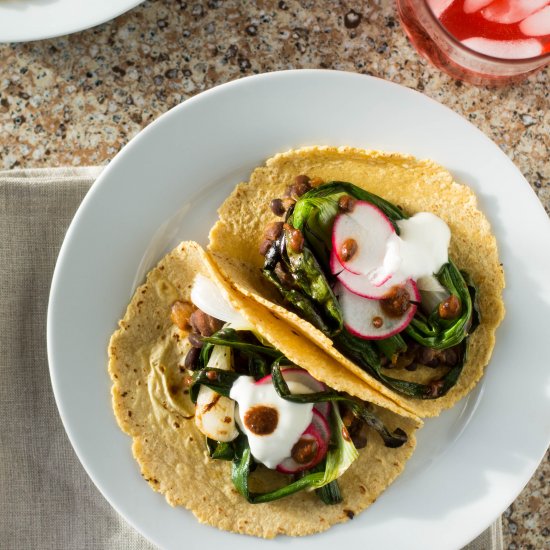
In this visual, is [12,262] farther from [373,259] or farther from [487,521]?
[487,521]

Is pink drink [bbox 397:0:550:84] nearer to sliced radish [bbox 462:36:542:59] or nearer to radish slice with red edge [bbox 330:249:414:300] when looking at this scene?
sliced radish [bbox 462:36:542:59]

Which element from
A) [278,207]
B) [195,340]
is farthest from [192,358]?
[278,207]

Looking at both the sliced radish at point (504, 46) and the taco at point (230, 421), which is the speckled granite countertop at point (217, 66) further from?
the taco at point (230, 421)

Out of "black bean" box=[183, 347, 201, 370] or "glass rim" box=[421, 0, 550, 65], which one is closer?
"glass rim" box=[421, 0, 550, 65]

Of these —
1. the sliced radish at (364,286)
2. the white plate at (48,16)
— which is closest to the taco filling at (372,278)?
the sliced radish at (364,286)

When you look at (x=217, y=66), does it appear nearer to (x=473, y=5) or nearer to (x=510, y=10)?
(x=473, y=5)

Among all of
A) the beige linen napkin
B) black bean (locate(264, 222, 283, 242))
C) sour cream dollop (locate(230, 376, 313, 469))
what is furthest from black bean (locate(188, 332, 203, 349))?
the beige linen napkin

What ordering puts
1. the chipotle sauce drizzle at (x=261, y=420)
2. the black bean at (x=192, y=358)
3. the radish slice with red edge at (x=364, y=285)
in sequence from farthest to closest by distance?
the black bean at (x=192, y=358), the chipotle sauce drizzle at (x=261, y=420), the radish slice with red edge at (x=364, y=285)
